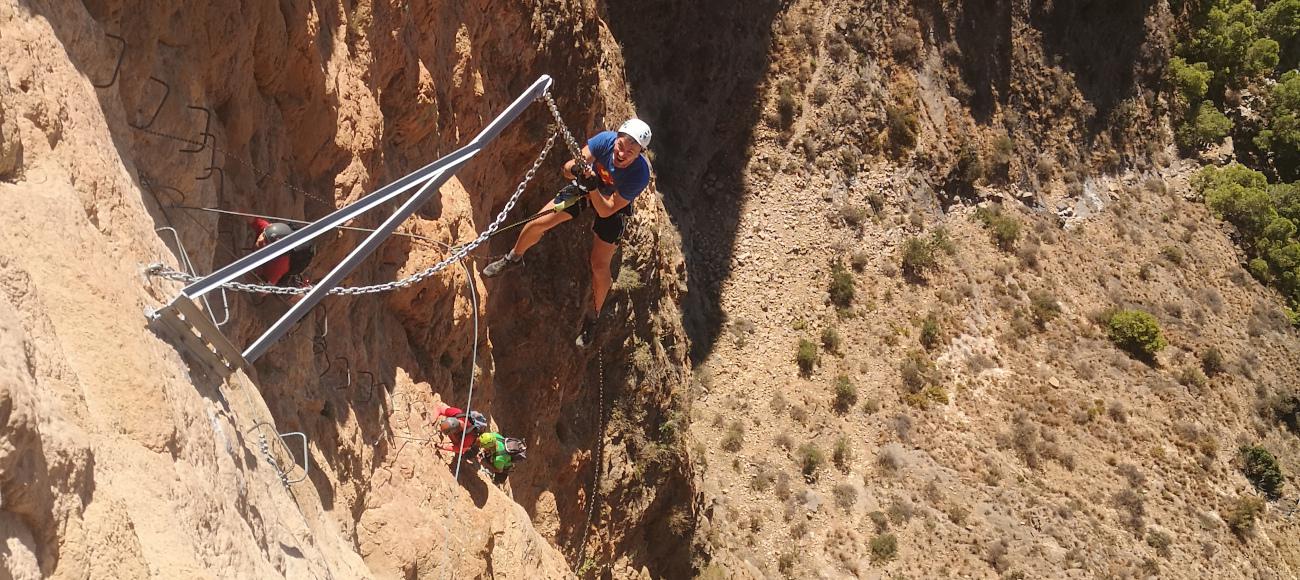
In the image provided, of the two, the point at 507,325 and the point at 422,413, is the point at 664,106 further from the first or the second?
the point at 422,413

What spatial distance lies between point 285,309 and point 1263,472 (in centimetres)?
2738

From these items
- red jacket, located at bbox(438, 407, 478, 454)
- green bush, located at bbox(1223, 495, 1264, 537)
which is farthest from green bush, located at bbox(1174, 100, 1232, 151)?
red jacket, located at bbox(438, 407, 478, 454)

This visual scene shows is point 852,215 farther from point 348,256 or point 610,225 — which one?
point 348,256

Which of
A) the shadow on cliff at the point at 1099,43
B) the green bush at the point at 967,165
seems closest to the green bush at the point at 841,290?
the green bush at the point at 967,165

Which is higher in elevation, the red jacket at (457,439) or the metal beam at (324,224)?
the metal beam at (324,224)

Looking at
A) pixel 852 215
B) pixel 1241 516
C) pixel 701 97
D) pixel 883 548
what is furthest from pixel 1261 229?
pixel 701 97

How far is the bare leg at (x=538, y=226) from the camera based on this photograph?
1067 centimetres

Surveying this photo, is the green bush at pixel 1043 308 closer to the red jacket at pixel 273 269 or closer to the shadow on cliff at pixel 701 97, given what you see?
the shadow on cliff at pixel 701 97

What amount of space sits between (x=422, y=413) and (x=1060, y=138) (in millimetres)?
25894

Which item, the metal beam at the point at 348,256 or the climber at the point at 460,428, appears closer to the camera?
the metal beam at the point at 348,256

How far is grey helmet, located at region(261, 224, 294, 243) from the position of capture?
759cm

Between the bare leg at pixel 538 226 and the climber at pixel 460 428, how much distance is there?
69.2 inches

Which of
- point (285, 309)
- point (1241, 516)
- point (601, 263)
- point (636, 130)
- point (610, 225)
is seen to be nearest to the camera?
point (285, 309)

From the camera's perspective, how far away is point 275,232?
24.9ft
